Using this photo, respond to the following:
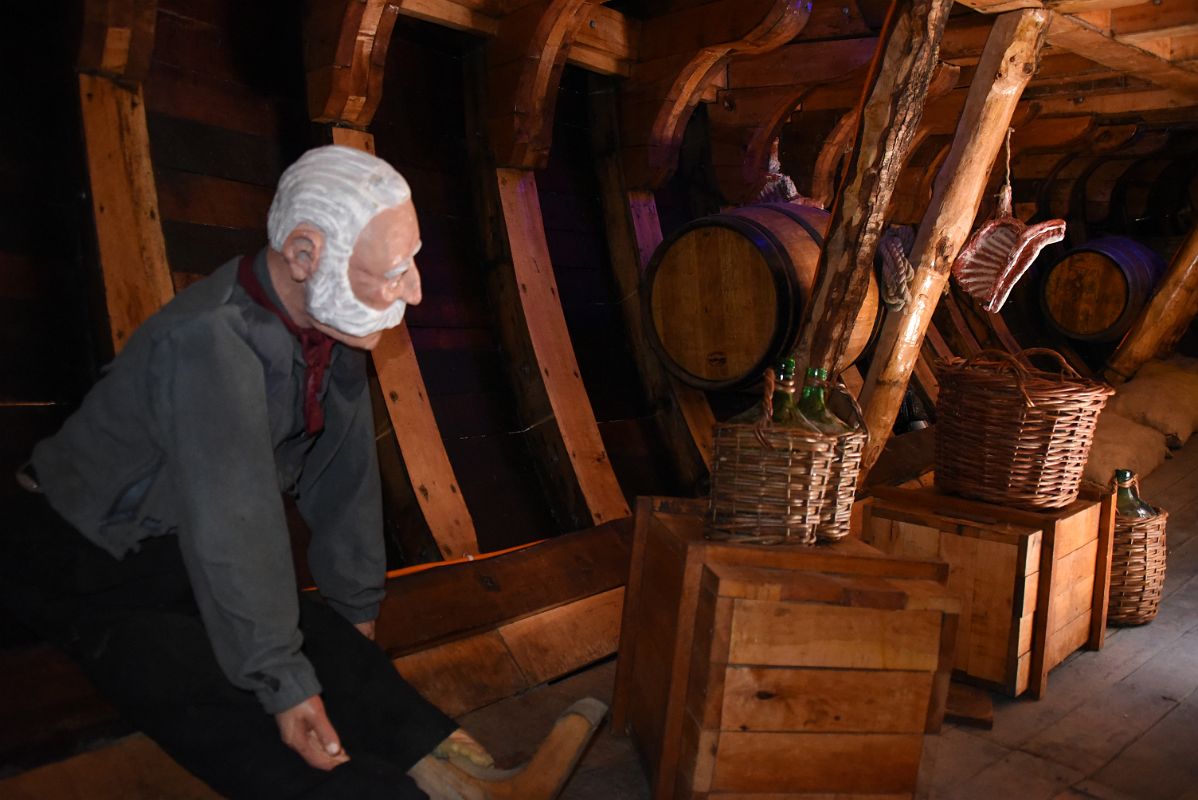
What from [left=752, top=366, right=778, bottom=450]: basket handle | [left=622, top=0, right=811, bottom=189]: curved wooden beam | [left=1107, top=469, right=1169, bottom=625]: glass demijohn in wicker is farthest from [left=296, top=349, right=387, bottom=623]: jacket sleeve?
[left=1107, top=469, right=1169, bottom=625]: glass demijohn in wicker

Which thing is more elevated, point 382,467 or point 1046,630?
point 382,467

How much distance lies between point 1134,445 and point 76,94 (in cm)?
490

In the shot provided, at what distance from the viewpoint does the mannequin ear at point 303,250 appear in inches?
59.8

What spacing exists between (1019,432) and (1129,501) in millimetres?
919

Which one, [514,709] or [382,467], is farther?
[382,467]

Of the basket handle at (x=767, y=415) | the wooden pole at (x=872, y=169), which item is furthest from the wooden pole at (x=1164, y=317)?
the basket handle at (x=767, y=415)

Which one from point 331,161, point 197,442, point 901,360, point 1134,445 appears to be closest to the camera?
point 197,442

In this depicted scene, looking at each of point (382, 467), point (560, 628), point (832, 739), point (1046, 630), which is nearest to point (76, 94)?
point (382, 467)

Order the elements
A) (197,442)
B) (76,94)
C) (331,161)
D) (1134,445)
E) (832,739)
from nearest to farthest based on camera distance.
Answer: (197,442), (331,161), (832,739), (76,94), (1134,445)

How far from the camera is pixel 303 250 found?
1.53 m

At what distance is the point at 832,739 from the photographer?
78.5 inches

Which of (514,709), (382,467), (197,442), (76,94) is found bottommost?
(514,709)

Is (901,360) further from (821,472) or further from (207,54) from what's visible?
(207,54)

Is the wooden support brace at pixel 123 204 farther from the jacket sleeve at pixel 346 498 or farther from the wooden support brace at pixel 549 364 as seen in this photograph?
the wooden support brace at pixel 549 364
